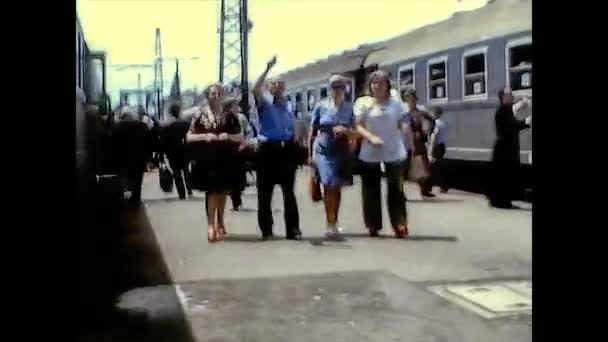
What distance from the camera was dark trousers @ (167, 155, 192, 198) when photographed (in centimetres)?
249

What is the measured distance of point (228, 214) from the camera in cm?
266

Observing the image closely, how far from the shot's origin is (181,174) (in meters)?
2.65

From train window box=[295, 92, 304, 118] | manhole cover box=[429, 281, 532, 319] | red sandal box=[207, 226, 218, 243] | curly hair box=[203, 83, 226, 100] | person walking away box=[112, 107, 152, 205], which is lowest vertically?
manhole cover box=[429, 281, 532, 319]

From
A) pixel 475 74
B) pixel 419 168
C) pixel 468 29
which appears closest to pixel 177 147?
pixel 419 168

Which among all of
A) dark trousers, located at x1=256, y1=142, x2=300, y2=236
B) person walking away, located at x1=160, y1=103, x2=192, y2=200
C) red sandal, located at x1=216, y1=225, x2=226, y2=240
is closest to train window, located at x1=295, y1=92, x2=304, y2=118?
dark trousers, located at x1=256, y1=142, x2=300, y2=236

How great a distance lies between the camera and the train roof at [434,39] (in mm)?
2765

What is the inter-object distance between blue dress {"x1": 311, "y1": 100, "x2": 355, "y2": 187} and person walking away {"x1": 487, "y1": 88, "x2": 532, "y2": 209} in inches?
26.9

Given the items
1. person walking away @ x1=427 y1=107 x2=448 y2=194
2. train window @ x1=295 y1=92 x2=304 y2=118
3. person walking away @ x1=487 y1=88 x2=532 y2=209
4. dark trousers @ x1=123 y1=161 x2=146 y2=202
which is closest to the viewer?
dark trousers @ x1=123 y1=161 x2=146 y2=202

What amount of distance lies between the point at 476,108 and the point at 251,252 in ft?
5.34

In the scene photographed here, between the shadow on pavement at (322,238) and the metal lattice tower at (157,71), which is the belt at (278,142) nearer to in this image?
the shadow on pavement at (322,238)

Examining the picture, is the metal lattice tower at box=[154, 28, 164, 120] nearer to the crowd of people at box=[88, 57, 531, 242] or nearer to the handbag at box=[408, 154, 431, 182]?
the crowd of people at box=[88, 57, 531, 242]

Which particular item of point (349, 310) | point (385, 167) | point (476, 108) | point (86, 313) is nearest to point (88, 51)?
point (86, 313)

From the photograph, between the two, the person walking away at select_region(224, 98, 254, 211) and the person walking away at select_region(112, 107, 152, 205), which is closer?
the person walking away at select_region(112, 107, 152, 205)

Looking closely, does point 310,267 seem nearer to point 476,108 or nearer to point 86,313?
point 86,313
